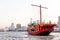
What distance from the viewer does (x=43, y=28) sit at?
14.1 meters

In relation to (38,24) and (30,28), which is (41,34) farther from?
(30,28)

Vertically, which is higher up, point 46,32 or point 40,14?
point 40,14

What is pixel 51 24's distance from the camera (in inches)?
538

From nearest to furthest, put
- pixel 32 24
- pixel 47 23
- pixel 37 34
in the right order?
1. pixel 47 23
2. pixel 37 34
3. pixel 32 24

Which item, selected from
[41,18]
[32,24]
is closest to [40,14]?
[41,18]

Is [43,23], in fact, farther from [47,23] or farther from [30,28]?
[30,28]

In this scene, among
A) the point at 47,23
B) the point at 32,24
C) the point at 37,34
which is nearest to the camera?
the point at 47,23

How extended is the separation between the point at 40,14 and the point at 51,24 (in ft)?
2.51

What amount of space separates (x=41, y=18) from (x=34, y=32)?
4.65 feet

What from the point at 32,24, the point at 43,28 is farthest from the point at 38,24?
the point at 32,24

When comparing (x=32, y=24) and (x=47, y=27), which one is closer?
(x=47, y=27)

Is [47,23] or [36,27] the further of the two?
[36,27]

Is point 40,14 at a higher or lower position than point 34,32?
higher

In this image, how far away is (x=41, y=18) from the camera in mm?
13750
